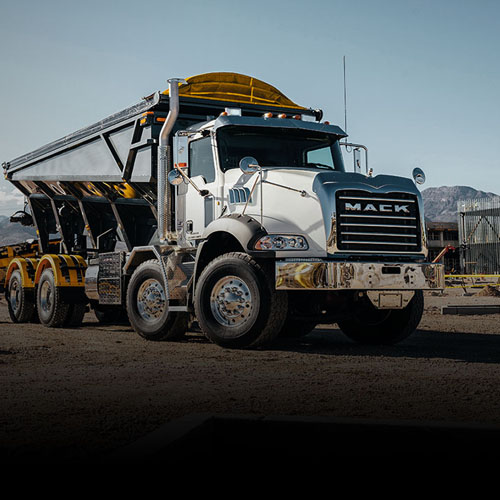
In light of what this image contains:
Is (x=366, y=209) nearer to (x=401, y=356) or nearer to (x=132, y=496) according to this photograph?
(x=401, y=356)

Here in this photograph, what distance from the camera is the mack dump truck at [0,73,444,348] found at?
32.5 feet

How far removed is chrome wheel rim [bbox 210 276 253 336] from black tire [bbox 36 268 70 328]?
5437 mm

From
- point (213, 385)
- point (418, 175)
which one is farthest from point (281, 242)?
point (213, 385)

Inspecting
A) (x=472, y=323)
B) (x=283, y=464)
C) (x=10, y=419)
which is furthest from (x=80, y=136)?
(x=283, y=464)

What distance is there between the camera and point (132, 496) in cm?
354

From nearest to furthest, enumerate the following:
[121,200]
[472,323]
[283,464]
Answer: [283,464] → [121,200] → [472,323]

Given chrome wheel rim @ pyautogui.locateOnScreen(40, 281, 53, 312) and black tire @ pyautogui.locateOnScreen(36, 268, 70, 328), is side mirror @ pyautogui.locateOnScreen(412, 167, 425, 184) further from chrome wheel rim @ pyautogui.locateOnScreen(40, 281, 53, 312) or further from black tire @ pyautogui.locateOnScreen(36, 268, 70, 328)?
chrome wheel rim @ pyautogui.locateOnScreen(40, 281, 53, 312)

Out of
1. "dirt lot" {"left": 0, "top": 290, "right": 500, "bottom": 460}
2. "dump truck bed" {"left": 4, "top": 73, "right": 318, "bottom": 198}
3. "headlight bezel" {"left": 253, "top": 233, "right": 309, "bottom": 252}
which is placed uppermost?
"dump truck bed" {"left": 4, "top": 73, "right": 318, "bottom": 198}

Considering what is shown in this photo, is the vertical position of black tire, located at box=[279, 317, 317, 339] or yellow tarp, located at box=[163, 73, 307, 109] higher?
yellow tarp, located at box=[163, 73, 307, 109]

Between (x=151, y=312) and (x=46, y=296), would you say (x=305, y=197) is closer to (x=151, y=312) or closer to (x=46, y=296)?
(x=151, y=312)

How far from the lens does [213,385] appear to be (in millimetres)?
7160

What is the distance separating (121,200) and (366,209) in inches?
206

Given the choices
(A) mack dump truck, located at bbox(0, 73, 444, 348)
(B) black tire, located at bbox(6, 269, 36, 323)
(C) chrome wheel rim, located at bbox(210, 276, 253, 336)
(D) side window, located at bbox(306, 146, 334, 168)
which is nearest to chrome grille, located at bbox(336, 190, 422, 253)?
(A) mack dump truck, located at bbox(0, 73, 444, 348)

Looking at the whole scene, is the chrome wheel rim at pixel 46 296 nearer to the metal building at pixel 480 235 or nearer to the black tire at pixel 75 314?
the black tire at pixel 75 314
